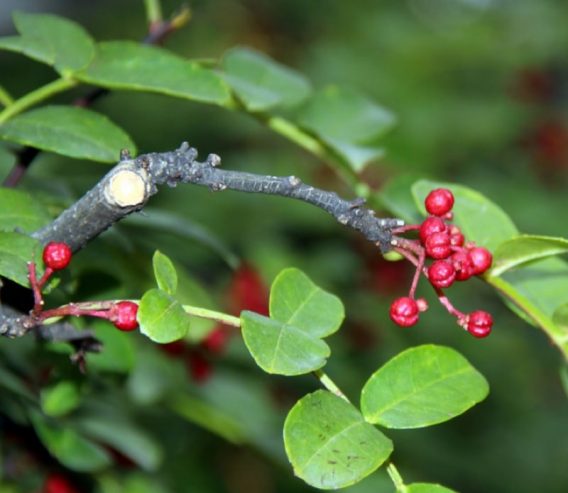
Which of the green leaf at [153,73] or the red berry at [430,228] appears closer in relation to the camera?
the red berry at [430,228]

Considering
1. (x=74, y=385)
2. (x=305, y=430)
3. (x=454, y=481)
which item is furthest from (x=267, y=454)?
(x=454, y=481)

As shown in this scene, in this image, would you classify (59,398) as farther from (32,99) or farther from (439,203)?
(439,203)

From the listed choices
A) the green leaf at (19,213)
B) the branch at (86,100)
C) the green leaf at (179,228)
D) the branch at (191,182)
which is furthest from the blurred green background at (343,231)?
the branch at (191,182)

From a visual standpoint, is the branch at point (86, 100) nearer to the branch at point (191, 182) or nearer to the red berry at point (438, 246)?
the branch at point (191, 182)

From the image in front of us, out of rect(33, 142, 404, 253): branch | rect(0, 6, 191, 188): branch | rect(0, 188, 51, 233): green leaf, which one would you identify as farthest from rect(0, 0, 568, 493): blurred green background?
rect(33, 142, 404, 253): branch

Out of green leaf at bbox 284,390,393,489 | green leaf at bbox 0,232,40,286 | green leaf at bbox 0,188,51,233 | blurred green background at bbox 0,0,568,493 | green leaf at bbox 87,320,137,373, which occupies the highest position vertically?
green leaf at bbox 284,390,393,489

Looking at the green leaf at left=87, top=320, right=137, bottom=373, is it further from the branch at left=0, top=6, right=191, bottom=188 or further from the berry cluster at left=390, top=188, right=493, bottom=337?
the berry cluster at left=390, top=188, right=493, bottom=337

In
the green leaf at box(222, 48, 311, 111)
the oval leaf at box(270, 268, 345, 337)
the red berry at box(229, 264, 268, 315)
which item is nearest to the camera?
the oval leaf at box(270, 268, 345, 337)
